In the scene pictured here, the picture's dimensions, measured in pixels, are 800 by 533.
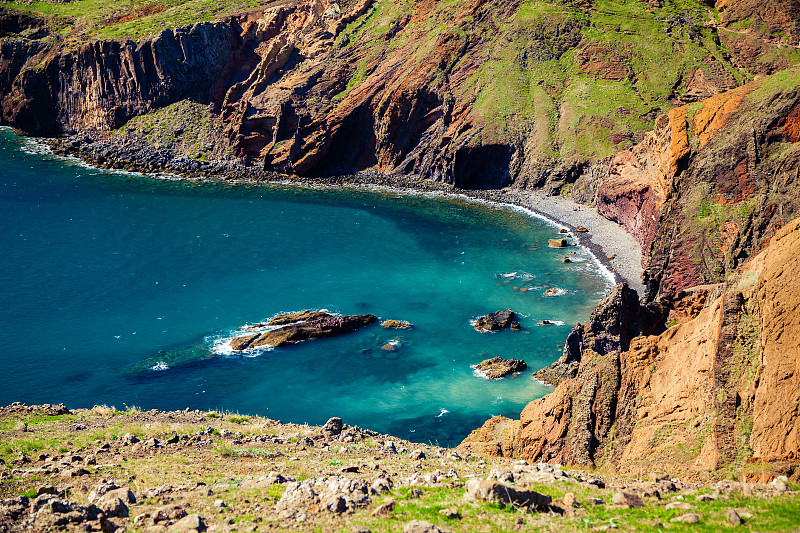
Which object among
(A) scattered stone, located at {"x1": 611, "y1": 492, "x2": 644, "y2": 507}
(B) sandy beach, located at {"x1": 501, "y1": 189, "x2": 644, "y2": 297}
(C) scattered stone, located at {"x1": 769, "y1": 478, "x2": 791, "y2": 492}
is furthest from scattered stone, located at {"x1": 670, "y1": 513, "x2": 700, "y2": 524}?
(B) sandy beach, located at {"x1": 501, "y1": 189, "x2": 644, "y2": 297}

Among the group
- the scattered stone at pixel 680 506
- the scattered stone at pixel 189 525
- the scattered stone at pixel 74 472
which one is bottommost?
the scattered stone at pixel 74 472

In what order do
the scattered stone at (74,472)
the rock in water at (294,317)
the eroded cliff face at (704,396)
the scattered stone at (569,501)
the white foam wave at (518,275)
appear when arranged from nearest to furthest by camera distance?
the scattered stone at (569,501) → the eroded cliff face at (704,396) → the scattered stone at (74,472) → the rock in water at (294,317) → the white foam wave at (518,275)

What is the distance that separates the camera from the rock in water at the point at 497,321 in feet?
228

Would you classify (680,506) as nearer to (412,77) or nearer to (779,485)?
(779,485)

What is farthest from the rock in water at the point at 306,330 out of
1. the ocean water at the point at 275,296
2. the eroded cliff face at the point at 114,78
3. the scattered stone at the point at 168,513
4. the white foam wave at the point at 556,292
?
the eroded cliff face at the point at 114,78

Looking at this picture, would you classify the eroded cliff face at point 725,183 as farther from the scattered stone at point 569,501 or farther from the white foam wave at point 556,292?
the scattered stone at point 569,501

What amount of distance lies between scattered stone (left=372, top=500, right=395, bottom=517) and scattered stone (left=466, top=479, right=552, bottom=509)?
8.89ft

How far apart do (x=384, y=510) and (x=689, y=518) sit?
931 cm

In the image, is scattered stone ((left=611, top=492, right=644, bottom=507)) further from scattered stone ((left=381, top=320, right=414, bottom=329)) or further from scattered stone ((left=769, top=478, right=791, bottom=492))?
scattered stone ((left=381, top=320, right=414, bottom=329))

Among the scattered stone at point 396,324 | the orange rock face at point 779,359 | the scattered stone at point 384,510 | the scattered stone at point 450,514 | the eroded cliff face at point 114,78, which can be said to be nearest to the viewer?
the scattered stone at point 450,514

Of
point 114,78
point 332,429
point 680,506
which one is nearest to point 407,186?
point 114,78

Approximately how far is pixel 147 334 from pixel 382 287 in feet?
98.7

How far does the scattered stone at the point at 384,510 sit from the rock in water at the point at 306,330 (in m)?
47.8

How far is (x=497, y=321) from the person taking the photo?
69.9 metres
